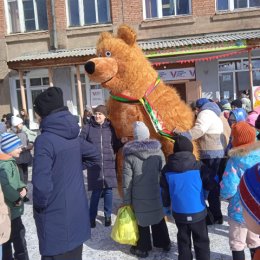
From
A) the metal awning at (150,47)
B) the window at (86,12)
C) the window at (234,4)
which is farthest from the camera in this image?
the window at (86,12)

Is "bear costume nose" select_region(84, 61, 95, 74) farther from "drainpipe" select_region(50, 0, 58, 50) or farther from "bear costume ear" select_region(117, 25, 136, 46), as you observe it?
"drainpipe" select_region(50, 0, 58, 50)

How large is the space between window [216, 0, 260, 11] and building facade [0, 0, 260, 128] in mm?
35

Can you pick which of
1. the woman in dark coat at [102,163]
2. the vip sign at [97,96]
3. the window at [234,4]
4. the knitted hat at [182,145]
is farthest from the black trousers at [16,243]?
the window at [234,4]

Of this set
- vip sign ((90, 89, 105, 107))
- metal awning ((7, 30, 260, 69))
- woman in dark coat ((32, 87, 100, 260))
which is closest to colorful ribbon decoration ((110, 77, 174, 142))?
woman in dark coat ((32, 87, 100, 260))

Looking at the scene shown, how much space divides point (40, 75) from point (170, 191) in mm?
12165

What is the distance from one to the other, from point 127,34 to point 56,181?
2.48 m

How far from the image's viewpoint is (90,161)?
109 inches

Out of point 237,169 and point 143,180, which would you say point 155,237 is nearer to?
point 143,180

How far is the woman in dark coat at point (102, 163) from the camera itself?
4.33 metres

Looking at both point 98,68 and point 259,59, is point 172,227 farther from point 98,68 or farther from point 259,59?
point 259,59

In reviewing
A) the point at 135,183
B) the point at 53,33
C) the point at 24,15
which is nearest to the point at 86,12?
the point at 53,33

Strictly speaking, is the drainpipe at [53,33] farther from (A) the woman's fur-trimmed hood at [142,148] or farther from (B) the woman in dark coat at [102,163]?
(A) the woman's fur-trimmed hood at [142,148]

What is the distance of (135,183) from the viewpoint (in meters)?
3.48

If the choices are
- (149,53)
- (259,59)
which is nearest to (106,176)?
(149,53)
